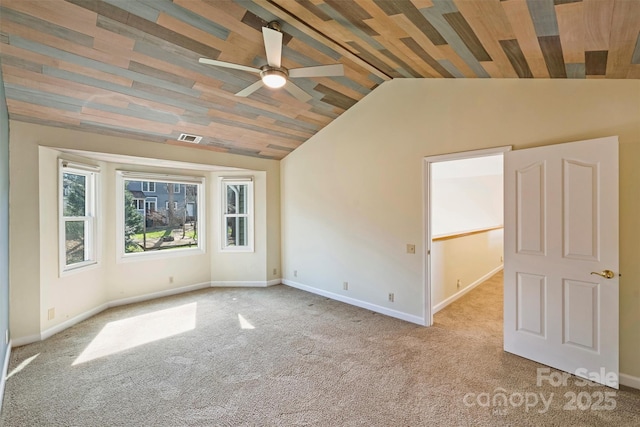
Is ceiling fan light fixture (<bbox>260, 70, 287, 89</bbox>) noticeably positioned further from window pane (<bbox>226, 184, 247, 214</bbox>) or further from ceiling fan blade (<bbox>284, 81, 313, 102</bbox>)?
window pane (<bbox>226, 184, 247, 214</bbox>)

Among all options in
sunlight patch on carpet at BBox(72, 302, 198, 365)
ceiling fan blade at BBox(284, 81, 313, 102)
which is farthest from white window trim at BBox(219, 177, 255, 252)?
ceiling fan blade at BBox(284, 81, 313, 102)

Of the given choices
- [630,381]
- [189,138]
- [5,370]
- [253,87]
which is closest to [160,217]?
[189,138]

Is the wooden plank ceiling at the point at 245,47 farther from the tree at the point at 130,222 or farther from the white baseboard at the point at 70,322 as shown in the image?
the white baseboard at the point at 70,322

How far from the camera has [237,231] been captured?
5.41 m

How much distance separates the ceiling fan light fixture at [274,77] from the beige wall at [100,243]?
2503 millimetres

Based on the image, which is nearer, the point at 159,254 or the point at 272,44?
the point at 272,44

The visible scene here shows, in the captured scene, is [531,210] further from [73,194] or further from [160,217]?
[73,194]

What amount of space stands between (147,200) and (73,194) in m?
1.04

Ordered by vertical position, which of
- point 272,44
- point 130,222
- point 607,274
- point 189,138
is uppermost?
point 272,44

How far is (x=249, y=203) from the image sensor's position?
211 inches

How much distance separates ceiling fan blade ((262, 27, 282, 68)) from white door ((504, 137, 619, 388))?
2.36 m

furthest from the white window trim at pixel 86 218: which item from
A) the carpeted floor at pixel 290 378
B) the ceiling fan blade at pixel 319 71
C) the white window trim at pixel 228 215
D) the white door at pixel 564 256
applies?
the white door at pixel 564 256

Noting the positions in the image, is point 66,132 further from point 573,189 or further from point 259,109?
point 573,189

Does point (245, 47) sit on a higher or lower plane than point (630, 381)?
higher
